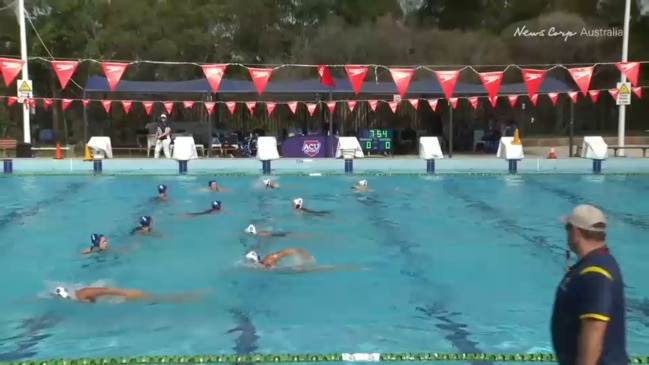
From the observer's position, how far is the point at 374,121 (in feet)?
81.1

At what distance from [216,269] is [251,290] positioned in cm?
94

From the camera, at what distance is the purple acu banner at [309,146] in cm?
1973

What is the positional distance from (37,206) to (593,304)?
1059 cm

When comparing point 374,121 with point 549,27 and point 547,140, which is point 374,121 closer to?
point 547,140

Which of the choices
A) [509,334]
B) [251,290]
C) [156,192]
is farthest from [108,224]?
[509,334]

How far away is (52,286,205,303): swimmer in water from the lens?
6.08 metres

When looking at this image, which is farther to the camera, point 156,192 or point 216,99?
point 216,99

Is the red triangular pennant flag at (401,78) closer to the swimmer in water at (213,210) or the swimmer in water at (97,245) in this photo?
the swimmer in water at (213,210)

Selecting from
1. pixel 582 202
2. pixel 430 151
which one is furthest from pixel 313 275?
pixel 430 151

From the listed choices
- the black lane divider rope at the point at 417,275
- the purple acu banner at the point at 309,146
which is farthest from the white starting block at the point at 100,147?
the black lane divider rope at the point at 417,275

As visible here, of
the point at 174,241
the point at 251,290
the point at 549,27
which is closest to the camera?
the point at 251,290

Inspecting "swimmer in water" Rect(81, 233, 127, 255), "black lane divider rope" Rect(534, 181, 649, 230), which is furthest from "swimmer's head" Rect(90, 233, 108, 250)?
"black lane divider rope" Rect(534, 181, 649, 230)

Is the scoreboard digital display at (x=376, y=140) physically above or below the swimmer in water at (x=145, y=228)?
above

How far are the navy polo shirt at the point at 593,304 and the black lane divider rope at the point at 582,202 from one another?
791cm
